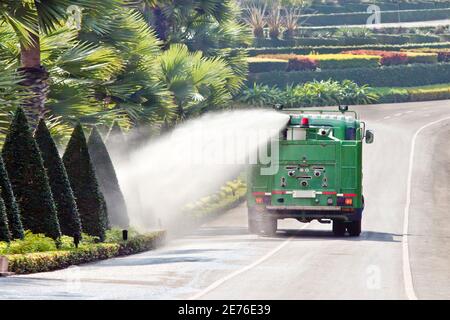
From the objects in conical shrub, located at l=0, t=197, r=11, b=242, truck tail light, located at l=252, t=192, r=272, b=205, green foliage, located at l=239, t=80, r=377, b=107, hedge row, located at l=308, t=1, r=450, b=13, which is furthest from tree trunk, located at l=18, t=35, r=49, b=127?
hedge row, located at l=308, t=1, r=450, b=13

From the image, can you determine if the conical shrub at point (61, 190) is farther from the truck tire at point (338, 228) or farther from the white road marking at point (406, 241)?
the truck tire at point (338, 228)

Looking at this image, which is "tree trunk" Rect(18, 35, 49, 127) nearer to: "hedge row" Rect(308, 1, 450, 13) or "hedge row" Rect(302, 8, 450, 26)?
"hedge row" Rect(302, 8, 450, 26)

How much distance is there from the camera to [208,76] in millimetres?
55906

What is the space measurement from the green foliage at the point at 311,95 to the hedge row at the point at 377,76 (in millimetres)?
872

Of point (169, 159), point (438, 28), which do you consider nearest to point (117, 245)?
point (169, 159)

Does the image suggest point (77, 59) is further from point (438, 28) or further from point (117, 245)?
point (438, 28)

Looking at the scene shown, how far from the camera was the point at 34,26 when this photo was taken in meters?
31.7

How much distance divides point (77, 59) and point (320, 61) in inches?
2507

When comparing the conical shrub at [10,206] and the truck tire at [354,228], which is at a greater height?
the conical shrub at [10,206]

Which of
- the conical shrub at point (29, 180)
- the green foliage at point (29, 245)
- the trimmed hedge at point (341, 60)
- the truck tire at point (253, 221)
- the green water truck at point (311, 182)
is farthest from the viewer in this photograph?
the trimmed hedge at point (341, 60)

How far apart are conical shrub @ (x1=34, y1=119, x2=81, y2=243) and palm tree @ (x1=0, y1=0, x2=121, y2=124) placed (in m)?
1.35


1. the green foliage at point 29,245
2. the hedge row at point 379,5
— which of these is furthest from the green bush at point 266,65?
the green foliage at point 29,245

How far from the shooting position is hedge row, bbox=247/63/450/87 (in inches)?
3757

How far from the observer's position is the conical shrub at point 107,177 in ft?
119
